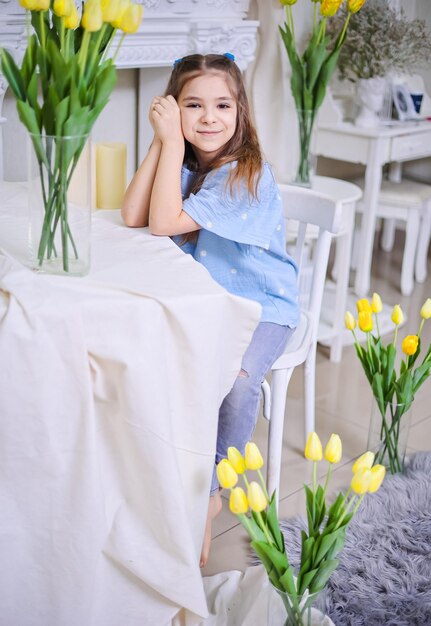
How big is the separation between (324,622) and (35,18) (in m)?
1.16

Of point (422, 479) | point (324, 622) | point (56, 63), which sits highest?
point (56, 63)

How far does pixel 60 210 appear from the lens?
148 centimetres

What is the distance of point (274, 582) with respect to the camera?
150cm

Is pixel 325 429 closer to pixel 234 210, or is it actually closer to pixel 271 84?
pixel 234 210

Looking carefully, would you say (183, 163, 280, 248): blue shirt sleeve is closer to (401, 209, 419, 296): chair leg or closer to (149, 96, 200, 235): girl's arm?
(149, 96, 200, 235): girl's arm

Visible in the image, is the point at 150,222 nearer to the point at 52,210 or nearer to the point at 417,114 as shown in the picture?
the point at 52,210

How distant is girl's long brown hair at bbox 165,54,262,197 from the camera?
1.88m

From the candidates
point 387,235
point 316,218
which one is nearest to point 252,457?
point 316,218

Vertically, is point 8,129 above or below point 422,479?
above

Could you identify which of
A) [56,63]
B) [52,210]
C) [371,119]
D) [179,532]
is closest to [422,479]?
[179,532]

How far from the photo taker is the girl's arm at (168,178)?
70.7 inches

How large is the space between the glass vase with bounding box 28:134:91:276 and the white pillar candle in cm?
46

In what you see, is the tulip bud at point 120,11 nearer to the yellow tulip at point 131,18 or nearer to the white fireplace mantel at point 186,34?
the yellow tulip at point 131,18

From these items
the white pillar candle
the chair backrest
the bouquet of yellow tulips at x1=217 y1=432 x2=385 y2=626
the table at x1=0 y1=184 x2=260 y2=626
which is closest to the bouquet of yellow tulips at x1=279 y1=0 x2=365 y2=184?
the chair backrest
